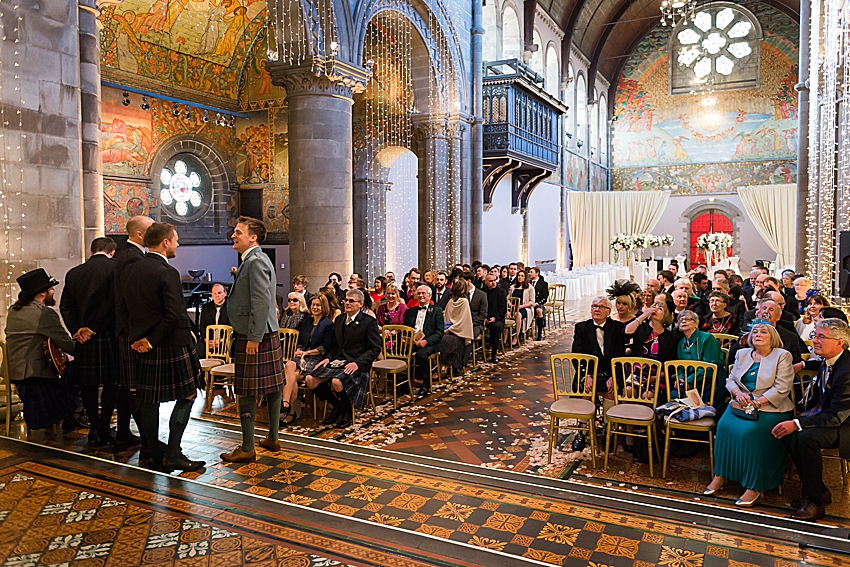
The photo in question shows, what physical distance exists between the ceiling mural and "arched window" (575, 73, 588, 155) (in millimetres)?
13464

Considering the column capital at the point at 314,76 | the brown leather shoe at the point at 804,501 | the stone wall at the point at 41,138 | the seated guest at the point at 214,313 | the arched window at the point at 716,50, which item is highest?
the arched window at the point at 716,50

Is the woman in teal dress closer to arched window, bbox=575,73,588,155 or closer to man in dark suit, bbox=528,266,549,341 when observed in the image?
man in dark suit, bbox=528,266,549,341

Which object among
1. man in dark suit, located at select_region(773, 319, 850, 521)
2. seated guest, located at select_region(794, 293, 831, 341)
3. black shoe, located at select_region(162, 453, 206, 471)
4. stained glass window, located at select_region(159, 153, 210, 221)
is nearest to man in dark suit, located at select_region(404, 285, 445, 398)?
black shoe, located at select_region(162, 453, 206, 471)

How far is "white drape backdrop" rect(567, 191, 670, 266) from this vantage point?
25.4 meters

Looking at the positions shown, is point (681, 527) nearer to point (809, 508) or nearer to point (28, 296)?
point (809, 508)

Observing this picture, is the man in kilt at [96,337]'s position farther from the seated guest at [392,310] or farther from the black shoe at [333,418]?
the seated guest at [392,310]

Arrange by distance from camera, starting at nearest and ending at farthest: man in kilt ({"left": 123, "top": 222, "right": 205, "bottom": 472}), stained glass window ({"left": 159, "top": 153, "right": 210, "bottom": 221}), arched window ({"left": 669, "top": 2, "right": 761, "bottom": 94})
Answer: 1. man in kilt ({"left": 123, "top": 222, "right": 205, "bottom": 472})
2. stained glass window ({"left": 159, "top": 153, "right": 210, "bottom": 221})
3. arched window ({"left": 669, "top": 2, "right": 761, "bottom": 94})

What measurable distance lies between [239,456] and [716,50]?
28014 millimetres

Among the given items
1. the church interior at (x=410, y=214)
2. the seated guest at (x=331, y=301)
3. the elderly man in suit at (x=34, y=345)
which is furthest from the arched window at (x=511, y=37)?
the elderly man in suit at (x=34, y=345)

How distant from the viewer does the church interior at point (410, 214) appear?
335cm

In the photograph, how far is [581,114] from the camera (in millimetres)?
25547

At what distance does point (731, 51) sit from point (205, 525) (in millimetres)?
28764

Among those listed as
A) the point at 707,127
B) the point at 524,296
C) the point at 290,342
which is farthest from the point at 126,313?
the point at 707,127

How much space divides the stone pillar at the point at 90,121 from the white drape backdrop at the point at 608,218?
20987mm
